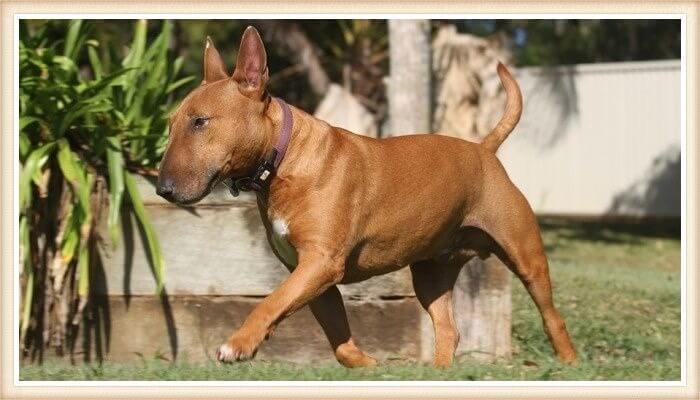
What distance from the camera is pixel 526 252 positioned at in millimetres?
7379

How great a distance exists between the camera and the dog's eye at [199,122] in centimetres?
593

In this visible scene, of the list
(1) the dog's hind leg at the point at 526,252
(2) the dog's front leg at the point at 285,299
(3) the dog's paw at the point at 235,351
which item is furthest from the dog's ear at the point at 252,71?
(1) the dog's hind leg at the point at 526,252

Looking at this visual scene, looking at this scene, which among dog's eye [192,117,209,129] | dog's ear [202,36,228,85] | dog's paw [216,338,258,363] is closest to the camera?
dog's paw [216,338,258,363]

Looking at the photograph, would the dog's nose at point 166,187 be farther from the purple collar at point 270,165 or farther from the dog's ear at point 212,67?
the dog's ear at point 212,67

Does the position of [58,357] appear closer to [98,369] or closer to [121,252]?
[121,252]

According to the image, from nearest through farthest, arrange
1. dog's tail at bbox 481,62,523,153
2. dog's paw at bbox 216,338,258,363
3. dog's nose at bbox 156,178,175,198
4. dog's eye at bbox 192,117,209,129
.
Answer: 1. dog's paw at bbox 216,338,258,363
2. dog's nose at bbox 156,178,175,198
3. dog's eye at bbox 192,117,209,129
4. dog's tail at bbox 481,62,523,153

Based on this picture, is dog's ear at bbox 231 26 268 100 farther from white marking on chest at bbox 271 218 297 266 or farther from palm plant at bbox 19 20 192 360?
palm plant at bbox 19 20 192 360

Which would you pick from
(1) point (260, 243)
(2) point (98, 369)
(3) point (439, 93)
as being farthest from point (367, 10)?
(3) point (439, 93)

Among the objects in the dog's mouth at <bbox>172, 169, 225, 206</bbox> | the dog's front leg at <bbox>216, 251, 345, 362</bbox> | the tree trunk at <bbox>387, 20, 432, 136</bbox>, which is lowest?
the dog's front leg at <bbox>216, 251, 345, 362</bbox>

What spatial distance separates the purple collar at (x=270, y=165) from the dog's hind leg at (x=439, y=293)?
1864 mm

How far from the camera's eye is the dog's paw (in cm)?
564

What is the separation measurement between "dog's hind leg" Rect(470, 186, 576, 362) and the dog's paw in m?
2.17

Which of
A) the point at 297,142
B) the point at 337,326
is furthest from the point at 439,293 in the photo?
the point at 297,142

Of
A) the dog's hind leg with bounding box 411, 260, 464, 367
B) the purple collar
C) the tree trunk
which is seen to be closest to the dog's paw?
the purple collar
